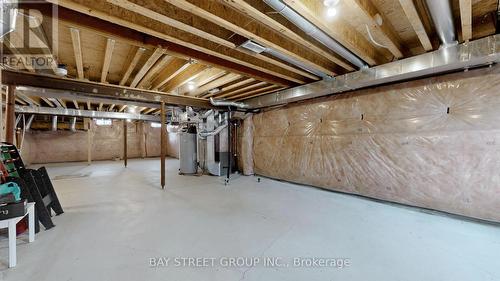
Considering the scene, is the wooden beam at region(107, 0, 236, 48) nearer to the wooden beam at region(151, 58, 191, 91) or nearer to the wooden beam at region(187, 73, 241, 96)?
the wooden beam at region(151, 58, 191, 91)

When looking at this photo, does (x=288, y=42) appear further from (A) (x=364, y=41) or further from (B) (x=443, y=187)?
(B) (x=443, y=187)

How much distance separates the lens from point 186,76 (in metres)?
3.51

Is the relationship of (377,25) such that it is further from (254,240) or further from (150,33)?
(254,240)

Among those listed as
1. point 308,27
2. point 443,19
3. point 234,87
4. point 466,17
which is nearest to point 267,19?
point 308,27

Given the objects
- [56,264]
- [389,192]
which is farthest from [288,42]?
[56,264]

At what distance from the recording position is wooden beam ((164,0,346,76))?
5.07 feet

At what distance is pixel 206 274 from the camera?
1474 millimetres

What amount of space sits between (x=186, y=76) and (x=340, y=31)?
257 centimetres

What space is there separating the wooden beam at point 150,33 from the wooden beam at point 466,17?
1.92m

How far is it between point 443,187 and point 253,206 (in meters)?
2.54

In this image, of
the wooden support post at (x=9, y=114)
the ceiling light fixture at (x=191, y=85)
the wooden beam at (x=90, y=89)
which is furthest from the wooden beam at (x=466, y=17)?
the wooden support post at (x=9, y=114)

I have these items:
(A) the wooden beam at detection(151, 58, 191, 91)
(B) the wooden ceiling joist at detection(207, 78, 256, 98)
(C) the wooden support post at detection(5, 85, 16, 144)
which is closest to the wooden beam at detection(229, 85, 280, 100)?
(B) the wooden ceiling joist at detection(207, 78, 256, 98)

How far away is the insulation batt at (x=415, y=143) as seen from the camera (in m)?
2.31

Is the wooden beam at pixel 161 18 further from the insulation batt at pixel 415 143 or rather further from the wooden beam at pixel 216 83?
the insulation batt at pixel 415 143
